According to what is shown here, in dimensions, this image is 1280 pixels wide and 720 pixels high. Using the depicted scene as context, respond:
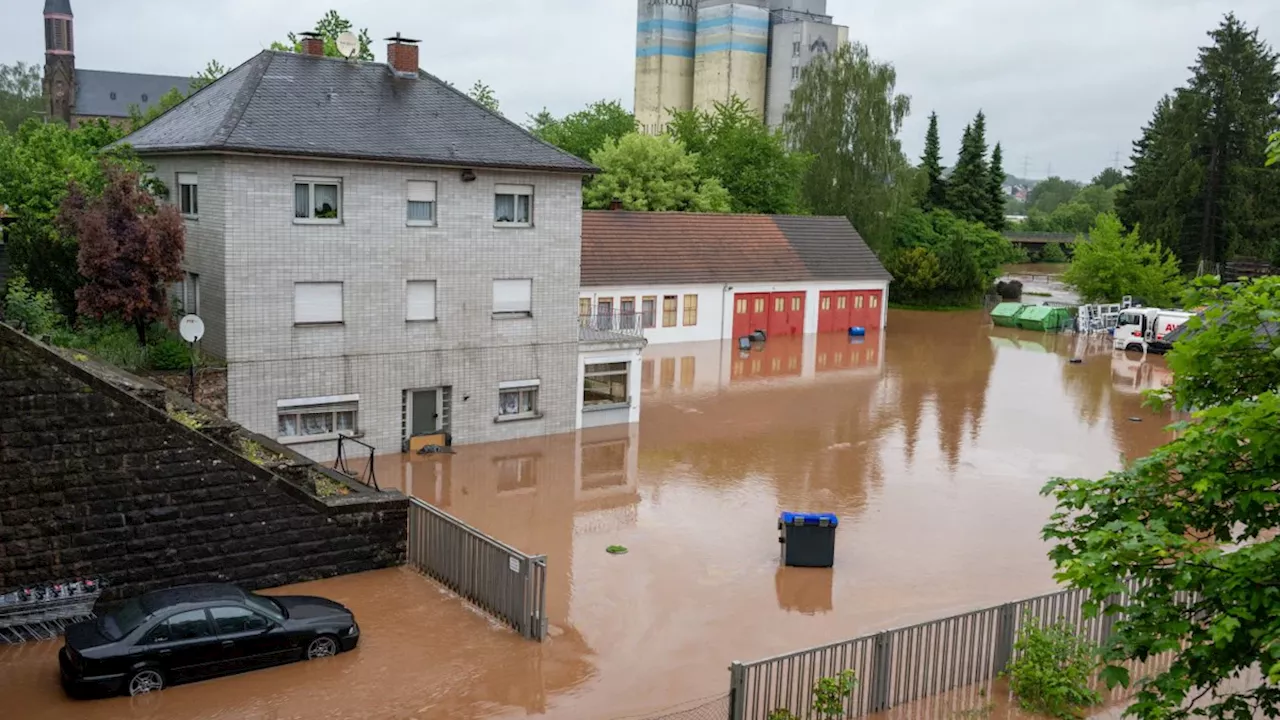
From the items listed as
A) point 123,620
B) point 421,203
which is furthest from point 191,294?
point 123,620

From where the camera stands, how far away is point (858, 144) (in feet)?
203

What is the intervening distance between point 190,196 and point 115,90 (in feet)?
299

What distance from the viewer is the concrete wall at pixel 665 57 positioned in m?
96.8

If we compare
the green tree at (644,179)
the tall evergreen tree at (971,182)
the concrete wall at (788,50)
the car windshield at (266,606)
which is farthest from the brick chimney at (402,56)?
the concrete wall at (788,50)

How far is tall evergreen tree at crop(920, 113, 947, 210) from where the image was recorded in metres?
75.7

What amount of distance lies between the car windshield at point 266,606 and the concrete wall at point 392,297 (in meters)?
9.94

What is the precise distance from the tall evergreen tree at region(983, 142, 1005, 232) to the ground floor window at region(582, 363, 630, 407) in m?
51.8

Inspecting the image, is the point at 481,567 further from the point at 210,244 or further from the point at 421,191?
the point at 421,191

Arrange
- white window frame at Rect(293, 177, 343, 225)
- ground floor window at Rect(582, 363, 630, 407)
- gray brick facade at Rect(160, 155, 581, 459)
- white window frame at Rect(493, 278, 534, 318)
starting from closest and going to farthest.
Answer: gray brick facade at Rect(160, 155, 581, 459), white window frame at Rect(293, 177, 343, 225), white window frame at Rect(493, 278, 534, 318), ground floor window at Rect(582, 363, 630, 407)

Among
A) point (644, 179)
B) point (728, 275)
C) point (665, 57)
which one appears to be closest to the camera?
point (728, 275)

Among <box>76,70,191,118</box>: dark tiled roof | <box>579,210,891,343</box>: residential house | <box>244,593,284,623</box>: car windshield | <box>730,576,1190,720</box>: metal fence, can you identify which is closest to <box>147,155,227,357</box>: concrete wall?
<box>244,593,284,623</box>: car windshield

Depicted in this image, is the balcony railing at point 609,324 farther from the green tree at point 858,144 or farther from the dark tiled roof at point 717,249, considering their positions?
the green tree at point 858,144

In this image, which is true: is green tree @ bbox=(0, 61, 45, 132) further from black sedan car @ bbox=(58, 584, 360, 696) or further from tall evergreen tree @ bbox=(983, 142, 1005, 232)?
black sedan car @ bbox=(58, 584, 360, 696)

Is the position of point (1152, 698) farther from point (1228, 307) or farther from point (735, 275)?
point (735, 275)
